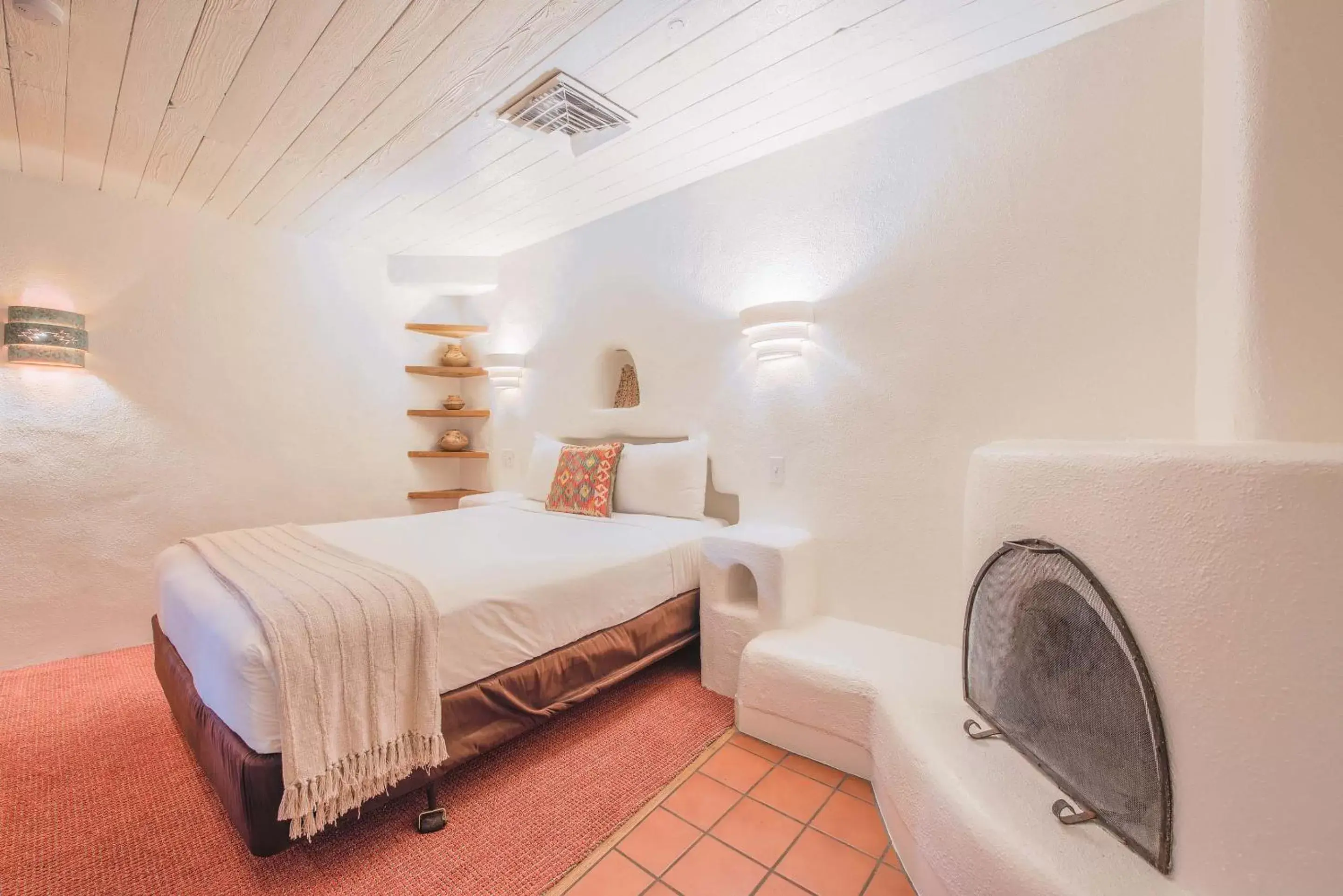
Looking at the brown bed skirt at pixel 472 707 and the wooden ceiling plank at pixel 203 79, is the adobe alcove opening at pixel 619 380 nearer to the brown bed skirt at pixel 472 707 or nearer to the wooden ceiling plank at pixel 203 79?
the brown bed skirt at pixel 472 707

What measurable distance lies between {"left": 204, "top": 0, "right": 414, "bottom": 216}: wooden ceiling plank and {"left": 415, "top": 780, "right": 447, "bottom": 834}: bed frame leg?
217 centimetres

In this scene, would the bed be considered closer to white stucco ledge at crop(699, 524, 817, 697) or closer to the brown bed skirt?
the brown bed skirt

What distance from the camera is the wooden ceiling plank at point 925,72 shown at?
1.52 meters

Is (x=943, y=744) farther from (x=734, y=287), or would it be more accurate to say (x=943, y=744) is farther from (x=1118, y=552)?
(x=734, y=287)

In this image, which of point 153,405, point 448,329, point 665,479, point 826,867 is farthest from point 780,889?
point 448,329

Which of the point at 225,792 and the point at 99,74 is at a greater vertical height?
the point at 99,74

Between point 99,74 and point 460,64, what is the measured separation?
3.96 feet

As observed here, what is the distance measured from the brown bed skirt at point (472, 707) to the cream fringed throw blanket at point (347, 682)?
0.21 ft

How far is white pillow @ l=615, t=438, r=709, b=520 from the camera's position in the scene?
2.55m

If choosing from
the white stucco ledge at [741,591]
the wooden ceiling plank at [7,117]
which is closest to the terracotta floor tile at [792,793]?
the white stucco ledge at [741,591]

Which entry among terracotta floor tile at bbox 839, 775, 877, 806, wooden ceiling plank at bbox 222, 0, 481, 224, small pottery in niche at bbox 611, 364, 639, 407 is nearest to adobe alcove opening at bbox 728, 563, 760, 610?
terracotta floor tile at bbox 839, 775, 877, 806

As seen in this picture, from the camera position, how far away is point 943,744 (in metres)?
1.20

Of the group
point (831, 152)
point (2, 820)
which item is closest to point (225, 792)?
point (2, 820)

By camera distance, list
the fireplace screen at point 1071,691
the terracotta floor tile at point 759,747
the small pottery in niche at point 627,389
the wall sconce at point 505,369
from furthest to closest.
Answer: the wall sconce at point 505,369
the small pottery in niche at point 627,389
the terracotta floor tile at point 759,747
the fireplace screen at point 1071,691
